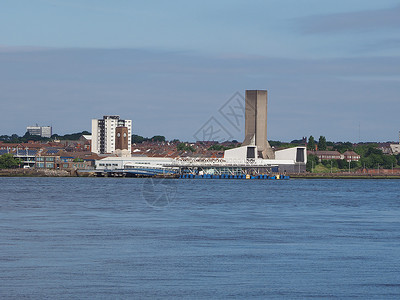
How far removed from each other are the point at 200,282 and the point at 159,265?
2.18 meters

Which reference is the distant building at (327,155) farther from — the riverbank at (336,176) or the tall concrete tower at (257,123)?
the tall concrete tower at (257,123)

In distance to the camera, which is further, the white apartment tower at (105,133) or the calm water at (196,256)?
the white apartment tower at (105,133)

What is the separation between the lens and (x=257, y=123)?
440 ft

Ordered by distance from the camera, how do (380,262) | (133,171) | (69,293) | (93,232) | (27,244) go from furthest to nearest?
1. (133,171)
2. (93,232)
3. (27,244)
4. (380,262)
5. (69,293)

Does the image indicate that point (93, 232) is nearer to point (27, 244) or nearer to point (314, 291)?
point (27, 244)

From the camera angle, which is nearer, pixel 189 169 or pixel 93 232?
pixel 93 232

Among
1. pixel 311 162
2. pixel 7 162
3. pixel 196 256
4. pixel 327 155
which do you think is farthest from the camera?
pixel 327 155

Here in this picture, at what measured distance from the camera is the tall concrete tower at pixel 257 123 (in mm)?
133125

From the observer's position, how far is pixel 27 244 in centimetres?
2061

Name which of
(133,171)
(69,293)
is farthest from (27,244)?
(133,171)

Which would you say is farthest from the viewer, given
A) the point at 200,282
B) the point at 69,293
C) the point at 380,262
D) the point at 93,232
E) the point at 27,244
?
the point at 93,232

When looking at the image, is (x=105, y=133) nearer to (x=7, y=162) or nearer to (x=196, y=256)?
(x=7, y=162)

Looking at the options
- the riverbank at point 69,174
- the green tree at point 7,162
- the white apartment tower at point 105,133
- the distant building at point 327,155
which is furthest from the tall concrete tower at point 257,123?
the green tree at point 7,162

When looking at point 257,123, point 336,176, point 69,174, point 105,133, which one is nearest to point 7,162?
point 69,174
